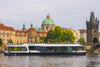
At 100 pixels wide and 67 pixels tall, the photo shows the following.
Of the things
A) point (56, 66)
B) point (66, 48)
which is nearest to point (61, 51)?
point (66, 48)

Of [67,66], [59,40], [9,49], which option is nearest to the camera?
[67,66]

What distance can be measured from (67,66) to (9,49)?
4387cm

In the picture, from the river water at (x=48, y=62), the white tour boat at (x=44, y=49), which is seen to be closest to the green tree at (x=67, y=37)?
the white tour boat at (x=44, y=49)

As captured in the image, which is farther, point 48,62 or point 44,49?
point 44,49

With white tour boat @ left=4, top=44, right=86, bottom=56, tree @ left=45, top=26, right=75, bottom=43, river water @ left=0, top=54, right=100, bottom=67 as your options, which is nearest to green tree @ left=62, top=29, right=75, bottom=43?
tree @ left=45, top=26, right=75, bottom=43

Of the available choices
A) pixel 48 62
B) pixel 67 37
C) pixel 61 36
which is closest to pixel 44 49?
pixel 48 62

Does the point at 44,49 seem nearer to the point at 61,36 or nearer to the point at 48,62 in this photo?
the point at 48,62

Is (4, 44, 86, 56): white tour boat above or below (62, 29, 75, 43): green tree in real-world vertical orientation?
below

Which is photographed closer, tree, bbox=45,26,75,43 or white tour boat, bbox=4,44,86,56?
white tour boat, bbox=4,44,86,56

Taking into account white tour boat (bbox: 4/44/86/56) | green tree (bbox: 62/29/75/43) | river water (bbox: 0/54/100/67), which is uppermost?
green tree (bbox: 62/29/75/43)

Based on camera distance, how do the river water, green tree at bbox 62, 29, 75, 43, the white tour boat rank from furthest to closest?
green tree at bbox 62, 29, 75, 43 → the white tour boat → the river water

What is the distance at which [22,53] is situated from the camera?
10306cm

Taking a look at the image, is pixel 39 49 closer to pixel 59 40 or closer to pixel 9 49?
pixel 9 49

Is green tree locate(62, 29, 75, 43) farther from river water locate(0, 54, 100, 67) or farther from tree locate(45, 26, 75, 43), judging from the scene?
river water locate(0, 54, 100, 67)
